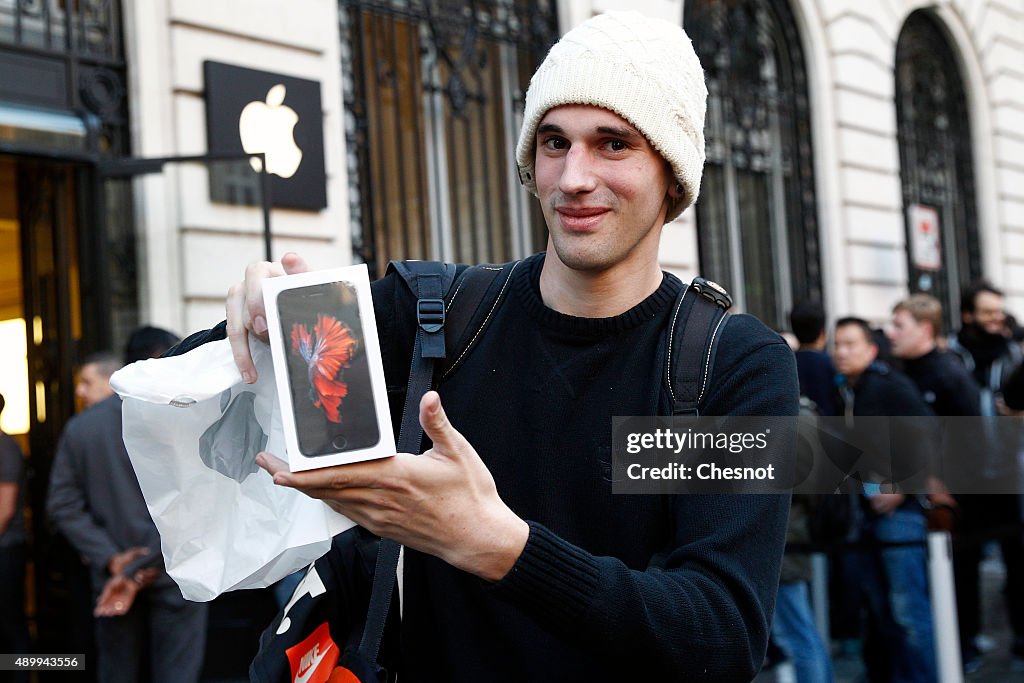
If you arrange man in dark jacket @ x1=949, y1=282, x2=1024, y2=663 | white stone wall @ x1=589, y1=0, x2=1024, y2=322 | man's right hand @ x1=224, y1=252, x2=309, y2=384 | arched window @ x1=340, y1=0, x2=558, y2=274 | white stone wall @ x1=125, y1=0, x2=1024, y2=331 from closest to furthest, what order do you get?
man's right hand @ x1=224, y1=252, x2=309, y2=384 → white stone wall @ x1=125, y1=0, x2=1024, y2=331 → man in dark jacket @ x1=949, y1=282, x2=1024, y2=663 → arched window @ x1=340, y1=0, x2=558, y2=274 → white stone wall @ x1=589, y1=0, x2=1024, y2=322

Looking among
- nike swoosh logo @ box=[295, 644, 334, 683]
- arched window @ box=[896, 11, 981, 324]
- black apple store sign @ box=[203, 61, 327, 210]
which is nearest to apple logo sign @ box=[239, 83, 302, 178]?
black apple store sign @ box=[203, 61, 327, 210]

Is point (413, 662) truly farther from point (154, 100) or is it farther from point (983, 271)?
point (983, 271)

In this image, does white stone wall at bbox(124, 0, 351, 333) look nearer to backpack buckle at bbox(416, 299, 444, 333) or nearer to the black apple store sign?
the black apple store sign

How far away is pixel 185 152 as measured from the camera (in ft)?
21.0

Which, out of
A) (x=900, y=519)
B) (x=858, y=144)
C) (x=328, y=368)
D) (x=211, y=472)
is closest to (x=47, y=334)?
(x=900, y=519)

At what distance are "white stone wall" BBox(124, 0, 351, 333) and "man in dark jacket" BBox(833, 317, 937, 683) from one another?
359 cm

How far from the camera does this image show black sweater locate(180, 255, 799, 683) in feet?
4.88

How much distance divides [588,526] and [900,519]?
14.1ft

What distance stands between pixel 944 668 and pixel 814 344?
2.71m

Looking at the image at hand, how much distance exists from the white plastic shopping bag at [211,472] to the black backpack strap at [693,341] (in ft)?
1.95

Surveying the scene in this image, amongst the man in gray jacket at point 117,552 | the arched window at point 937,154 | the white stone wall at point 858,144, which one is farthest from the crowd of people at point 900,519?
the arched window at point 937,154

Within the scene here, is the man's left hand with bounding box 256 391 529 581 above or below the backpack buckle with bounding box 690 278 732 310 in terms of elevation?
below

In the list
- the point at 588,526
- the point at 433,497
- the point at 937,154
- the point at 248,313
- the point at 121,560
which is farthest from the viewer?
the point at 937,154

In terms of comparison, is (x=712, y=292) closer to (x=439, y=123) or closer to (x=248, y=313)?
(x=248, y=313)
